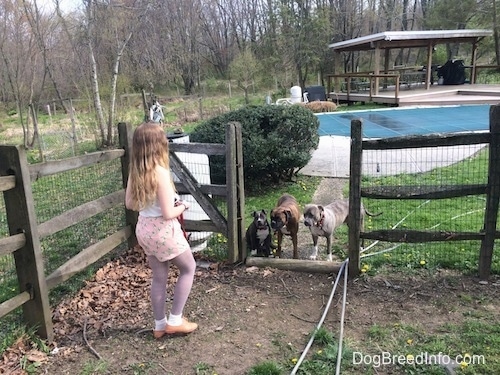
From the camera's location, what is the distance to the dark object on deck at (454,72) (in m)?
23.3

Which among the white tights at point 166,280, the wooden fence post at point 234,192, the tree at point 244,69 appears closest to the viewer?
the white tights at point 166,280

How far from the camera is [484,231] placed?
380 centimetres

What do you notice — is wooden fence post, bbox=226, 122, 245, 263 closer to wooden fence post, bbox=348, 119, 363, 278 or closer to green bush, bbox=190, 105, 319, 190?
wooden fence post, bbox=348, 119, 363, 278

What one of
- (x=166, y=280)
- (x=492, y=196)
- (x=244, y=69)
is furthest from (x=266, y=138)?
(x=244, y=69)

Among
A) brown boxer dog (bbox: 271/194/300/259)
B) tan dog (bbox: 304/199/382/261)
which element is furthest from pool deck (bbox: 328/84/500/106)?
brown boxer dog (bbox: 271/194/300/259)

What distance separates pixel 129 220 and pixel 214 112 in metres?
15.0

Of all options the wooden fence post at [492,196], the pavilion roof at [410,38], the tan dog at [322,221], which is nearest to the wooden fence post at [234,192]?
the tan dog at [322,221]

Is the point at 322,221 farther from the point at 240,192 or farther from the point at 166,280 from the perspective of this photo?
the point at 166,280

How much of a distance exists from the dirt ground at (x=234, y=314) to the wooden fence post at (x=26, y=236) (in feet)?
0.82

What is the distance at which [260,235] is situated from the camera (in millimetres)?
4527

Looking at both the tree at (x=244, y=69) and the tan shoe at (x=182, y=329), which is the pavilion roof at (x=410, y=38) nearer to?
the tree at (x=244, y=69)

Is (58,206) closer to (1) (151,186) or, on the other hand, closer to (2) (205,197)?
(2) (205,197)

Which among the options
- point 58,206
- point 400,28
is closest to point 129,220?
point 58,206

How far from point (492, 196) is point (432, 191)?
0.48m
